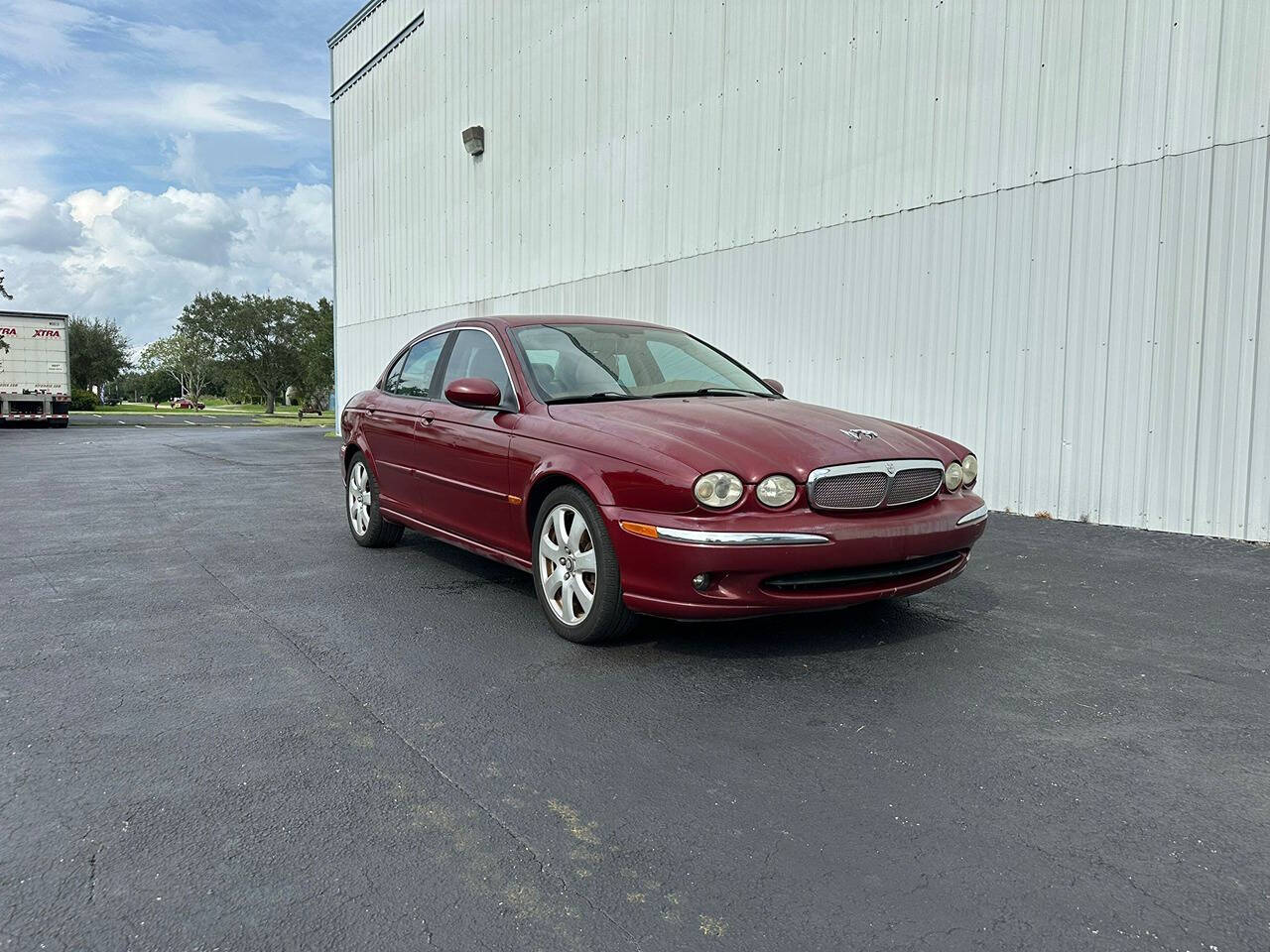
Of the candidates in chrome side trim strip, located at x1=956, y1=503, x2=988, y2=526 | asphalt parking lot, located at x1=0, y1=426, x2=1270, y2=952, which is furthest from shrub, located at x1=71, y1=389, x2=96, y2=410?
chrome side trim strip, located at x1=956, y1=503, x2=988, y2=526

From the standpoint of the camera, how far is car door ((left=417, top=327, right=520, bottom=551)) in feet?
16.1

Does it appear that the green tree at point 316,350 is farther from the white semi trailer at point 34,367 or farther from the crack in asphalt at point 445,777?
the crack in asphalt at point 445,777

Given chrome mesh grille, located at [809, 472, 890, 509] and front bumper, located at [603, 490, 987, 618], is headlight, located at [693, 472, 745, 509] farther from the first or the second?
chrome mesh grille, located at [809, 472, 890, 509]

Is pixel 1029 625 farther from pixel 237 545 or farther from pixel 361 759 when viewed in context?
pixel 237 545

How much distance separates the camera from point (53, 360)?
30484 mm

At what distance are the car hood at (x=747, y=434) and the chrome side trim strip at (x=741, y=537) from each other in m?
0.24

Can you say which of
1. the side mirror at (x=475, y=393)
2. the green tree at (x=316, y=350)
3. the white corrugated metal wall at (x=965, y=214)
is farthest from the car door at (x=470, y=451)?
the green tree at (x=316, y=350)

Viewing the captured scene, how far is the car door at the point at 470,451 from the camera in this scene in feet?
16.1

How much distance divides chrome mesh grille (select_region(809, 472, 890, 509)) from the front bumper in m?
0.05

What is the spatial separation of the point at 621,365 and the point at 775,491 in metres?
1.66

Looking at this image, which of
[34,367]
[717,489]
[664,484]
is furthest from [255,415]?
[717,489]

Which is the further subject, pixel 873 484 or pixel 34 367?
pixel 34 367

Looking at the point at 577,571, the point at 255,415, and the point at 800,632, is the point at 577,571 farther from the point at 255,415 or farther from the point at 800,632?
the point at 255,415

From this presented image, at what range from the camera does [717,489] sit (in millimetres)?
3797
